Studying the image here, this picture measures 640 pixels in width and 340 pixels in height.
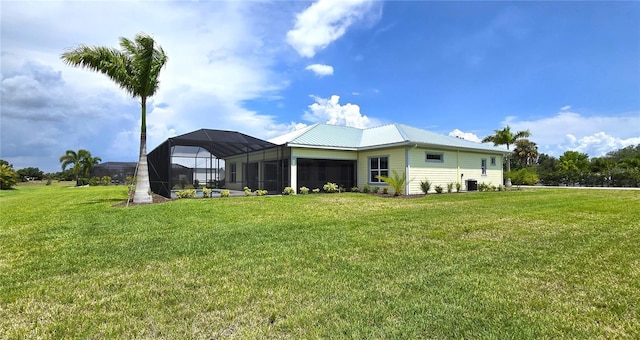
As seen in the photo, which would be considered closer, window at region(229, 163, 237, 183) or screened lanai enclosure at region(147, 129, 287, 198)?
screened lanai enclosure at region(147, 129, 287, 198)

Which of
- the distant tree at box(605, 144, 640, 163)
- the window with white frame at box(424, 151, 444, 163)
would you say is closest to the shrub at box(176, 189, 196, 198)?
the window with white frame at box(424, 151, 444, 163)

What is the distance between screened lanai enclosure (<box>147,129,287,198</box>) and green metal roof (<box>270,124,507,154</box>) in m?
1.74

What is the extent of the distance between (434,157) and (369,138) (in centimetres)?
424

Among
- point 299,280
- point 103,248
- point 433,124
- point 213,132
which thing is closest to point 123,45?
point 213,132

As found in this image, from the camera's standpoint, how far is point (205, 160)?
2052 cm

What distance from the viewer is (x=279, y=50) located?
546 inches

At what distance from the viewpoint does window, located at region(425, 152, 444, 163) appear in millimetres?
18203

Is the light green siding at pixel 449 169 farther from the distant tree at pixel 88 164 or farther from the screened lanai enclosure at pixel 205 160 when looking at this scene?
the distant tree at pixel 88 164

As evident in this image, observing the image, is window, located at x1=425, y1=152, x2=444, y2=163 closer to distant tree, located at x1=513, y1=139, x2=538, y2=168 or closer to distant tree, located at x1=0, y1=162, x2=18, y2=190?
distant tree, located at x1=513, y1=139, x2=538, y2=168

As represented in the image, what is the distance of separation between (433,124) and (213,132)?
18142 millimetres

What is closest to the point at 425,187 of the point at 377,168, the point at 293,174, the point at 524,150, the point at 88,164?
the point at 377,168

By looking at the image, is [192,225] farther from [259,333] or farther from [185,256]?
[259,333]

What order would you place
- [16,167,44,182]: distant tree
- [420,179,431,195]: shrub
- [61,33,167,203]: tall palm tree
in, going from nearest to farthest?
[61,33,167,203]: tall palm tree → [420,179,431,195]: shrub → [16,167,44,182]: distant tree

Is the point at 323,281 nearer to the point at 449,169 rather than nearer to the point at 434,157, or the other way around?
the point at 434,157
